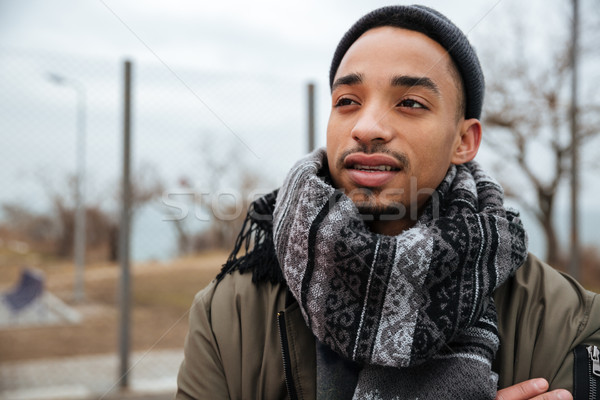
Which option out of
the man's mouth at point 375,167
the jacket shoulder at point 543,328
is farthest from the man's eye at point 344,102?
the jacket shoulder at point 543,328

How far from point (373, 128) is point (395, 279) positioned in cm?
45

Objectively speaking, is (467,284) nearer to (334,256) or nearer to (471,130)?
(334,256)

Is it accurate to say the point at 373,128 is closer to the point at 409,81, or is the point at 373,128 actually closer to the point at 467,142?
the point at 409,81

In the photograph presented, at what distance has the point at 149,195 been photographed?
3.34 metres

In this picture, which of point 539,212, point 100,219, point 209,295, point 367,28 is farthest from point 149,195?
point 539,212

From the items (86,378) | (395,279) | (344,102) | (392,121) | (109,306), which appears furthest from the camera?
(109,306)

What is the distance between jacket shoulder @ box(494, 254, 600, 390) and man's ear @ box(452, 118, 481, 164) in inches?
17.9

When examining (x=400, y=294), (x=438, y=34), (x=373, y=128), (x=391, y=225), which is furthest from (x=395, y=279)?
(x=438, y=34)

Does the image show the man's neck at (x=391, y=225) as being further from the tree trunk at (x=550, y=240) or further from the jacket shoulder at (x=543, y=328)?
the tree trunk at (x=550, y=240)

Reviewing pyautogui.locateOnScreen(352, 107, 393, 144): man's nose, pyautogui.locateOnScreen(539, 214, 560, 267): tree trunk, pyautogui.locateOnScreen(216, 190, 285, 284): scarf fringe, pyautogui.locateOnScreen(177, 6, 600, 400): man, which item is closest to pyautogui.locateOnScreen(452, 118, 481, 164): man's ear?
pyautogui.locateOnScreen(177, 6, 600, 400): man

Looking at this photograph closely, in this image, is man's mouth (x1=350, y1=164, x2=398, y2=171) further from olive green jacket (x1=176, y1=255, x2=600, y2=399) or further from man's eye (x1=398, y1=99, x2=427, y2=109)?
olive green jacket (x1=176, y1=255, x2=600, y2=399)

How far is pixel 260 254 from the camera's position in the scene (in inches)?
63.8

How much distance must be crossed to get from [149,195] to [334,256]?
7.58 feet

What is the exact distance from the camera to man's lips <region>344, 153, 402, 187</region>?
1426 millimetres
